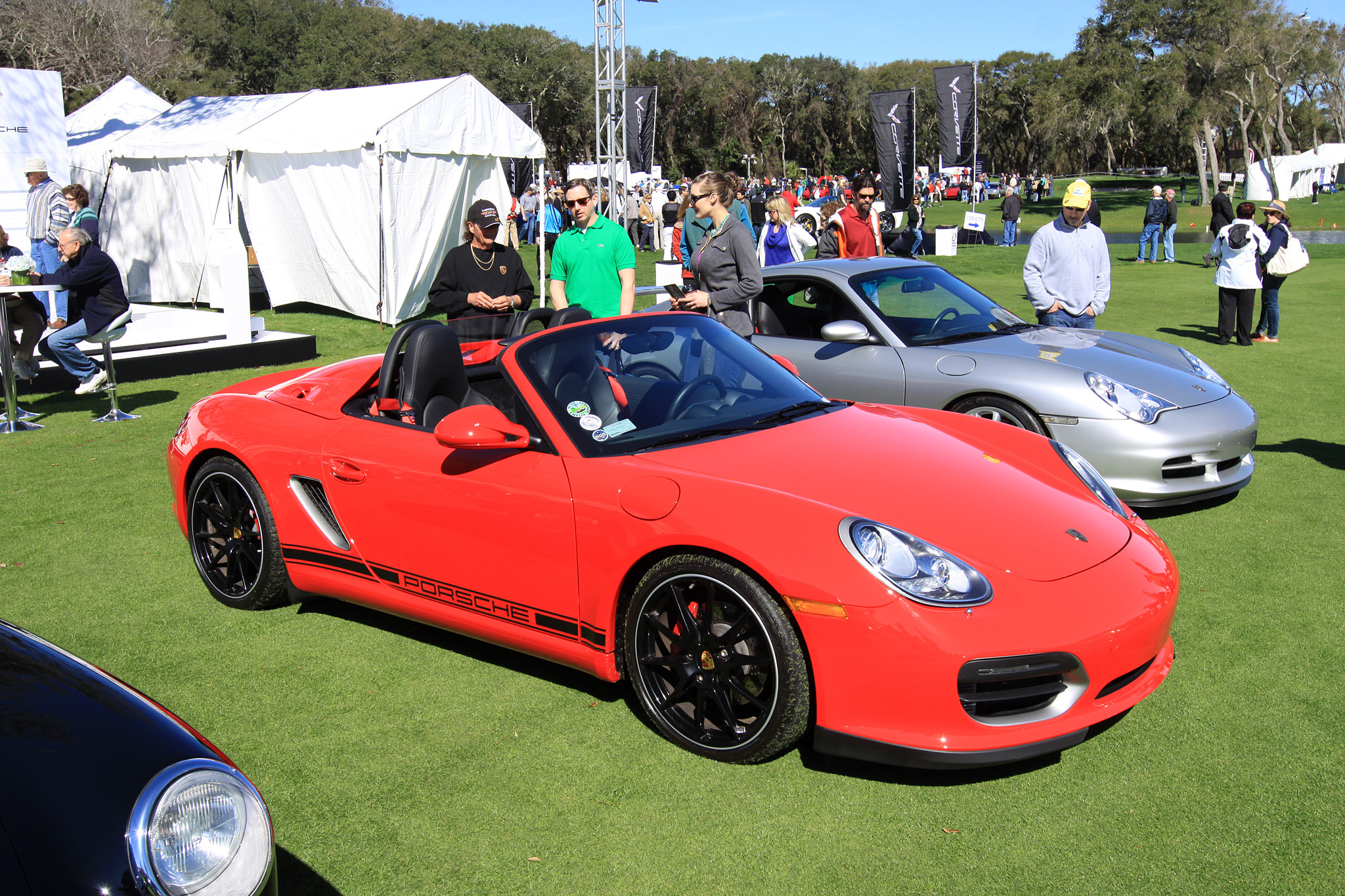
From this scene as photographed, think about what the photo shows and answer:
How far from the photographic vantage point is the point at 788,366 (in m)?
4.50

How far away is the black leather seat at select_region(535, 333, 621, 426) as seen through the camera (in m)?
3.73

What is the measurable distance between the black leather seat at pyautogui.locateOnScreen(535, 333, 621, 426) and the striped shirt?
10973 mm

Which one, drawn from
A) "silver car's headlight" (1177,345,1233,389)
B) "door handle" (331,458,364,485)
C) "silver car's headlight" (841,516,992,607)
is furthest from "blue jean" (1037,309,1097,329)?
"door handle" (331,458,364,485)

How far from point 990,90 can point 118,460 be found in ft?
318

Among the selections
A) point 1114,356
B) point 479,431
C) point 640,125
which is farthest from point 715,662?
point 640,125

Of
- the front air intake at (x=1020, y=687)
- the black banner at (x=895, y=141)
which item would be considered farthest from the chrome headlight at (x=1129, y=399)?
the black banner at (x=895, y=141)

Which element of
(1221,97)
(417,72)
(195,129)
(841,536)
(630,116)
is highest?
(417,72)

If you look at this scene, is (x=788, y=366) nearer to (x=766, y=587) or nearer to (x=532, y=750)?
(x=766, y=587)

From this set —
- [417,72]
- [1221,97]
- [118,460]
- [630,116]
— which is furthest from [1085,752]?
[417,72]

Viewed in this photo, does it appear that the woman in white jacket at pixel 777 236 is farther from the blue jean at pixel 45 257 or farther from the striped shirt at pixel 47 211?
the blue jean at pixel 45 257

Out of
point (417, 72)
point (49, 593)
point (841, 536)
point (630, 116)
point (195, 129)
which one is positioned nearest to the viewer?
point (841, 536)

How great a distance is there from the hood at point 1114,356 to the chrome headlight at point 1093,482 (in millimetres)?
1837

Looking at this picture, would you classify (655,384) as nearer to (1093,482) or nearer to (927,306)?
(1093,482)

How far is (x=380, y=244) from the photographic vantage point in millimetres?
14500
